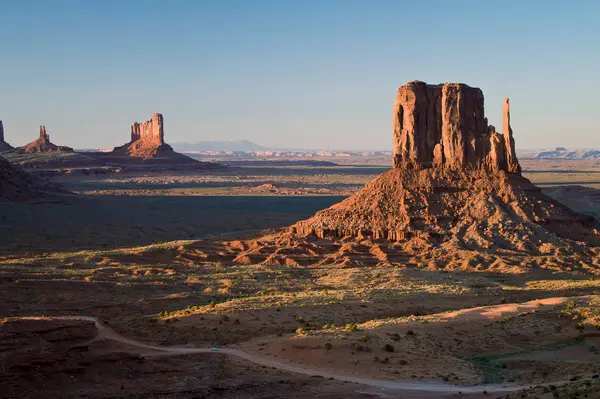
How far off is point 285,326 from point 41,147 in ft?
554

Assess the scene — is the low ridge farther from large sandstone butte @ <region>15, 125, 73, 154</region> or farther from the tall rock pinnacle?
large sandstone butte @ <region>15, 125, 73, 154</region>

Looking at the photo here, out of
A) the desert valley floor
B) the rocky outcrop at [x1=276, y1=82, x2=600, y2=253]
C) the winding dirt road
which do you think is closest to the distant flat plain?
the desert valley floor

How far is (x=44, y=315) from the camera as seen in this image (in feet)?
119

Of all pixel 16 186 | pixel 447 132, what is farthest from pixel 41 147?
pixel 447 132

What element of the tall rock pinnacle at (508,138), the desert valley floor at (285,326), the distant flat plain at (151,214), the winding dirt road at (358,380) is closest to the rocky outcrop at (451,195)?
the tall rock pinnacle at (508,138)

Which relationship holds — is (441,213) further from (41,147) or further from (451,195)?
(41,147)

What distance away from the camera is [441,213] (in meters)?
58.1

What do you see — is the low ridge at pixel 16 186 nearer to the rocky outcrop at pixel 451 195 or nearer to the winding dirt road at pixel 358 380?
the rocky outcrop at pixel 451 195

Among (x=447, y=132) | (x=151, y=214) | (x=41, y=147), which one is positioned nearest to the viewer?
(x=447, y=132)

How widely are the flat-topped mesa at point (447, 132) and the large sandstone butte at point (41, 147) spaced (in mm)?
142260

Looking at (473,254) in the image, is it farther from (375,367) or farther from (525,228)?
(375,367)

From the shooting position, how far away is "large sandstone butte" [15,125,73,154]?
620 feet

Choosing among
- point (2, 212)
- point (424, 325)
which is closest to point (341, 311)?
point (424, 325)

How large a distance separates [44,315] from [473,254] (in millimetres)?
28718
